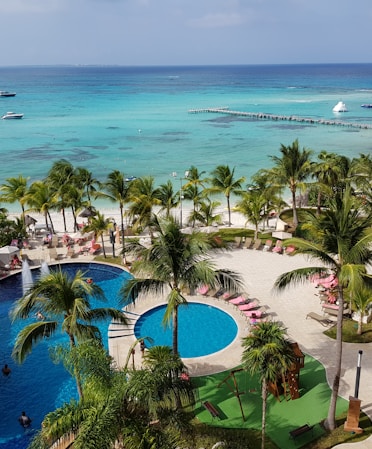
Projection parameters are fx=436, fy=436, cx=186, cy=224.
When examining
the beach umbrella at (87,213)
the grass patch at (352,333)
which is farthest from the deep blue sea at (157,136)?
the grass patch at (352,333)

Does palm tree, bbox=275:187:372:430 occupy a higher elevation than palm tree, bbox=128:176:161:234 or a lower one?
higher

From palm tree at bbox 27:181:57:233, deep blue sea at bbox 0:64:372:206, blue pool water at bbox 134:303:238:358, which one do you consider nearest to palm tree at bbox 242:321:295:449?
blue pool water at bbox 134:303:238:358

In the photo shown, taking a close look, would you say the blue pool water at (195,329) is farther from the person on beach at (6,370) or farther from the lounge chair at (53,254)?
the lounge chair at (53,254)

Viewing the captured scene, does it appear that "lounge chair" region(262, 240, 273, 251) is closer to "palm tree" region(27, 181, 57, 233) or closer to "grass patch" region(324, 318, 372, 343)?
"grass patch" region(324, 318, 372, 343)

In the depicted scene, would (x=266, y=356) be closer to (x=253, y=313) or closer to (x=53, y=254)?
(x=253, y=313)

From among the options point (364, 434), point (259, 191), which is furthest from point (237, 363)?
point (259, 191)

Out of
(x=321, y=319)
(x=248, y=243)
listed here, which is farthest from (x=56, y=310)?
(x=248, y=243)

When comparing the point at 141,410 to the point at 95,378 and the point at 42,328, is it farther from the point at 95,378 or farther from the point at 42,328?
the point at 42,328
